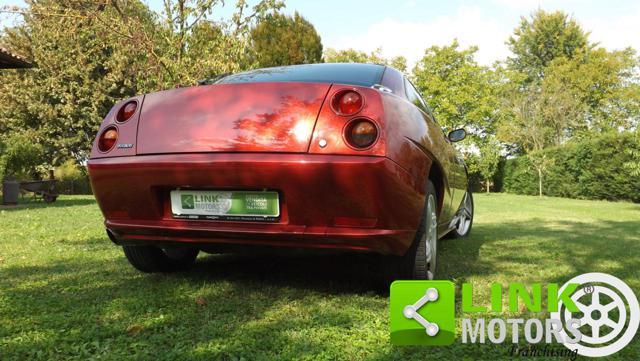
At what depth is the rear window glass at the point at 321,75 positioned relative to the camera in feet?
9.82

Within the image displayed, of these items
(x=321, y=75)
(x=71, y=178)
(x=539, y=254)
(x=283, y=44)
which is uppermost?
(x=283, y=44)

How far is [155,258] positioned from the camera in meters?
3.37

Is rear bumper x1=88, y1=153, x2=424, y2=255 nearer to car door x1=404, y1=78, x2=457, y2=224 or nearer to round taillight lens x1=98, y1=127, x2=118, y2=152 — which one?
round taillight lens x1=98, y1=127, x2=118, y2=152

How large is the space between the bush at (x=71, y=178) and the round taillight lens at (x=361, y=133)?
24.4 m

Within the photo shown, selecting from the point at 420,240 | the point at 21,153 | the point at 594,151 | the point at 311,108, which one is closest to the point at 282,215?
the point at 311,108

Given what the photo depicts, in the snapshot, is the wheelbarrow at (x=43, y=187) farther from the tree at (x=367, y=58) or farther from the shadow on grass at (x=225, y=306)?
the tree at (x=367, y=58)

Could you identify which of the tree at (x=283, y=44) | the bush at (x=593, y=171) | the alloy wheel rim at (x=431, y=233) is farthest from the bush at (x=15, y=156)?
the bush at (x=593, y=171)

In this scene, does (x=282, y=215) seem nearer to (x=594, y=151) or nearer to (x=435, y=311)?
(x=435, y=311)

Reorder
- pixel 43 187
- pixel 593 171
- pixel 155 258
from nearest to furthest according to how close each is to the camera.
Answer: pixel 155 258 < pixel 43 187 < pixel 593 171

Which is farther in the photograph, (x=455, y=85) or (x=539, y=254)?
(x=455, y=85)

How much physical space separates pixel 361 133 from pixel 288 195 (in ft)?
1.53

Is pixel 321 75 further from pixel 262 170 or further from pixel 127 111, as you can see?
pixel 127 111

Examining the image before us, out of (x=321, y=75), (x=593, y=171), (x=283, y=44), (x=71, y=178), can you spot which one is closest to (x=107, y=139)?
(x=321, y=75)

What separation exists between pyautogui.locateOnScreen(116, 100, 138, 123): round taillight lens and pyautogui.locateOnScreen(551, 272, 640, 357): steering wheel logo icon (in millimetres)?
2485
